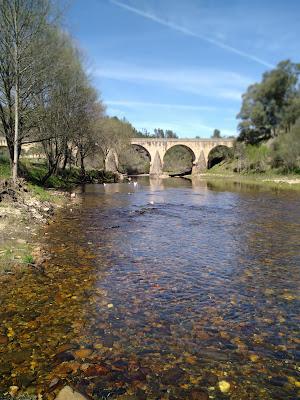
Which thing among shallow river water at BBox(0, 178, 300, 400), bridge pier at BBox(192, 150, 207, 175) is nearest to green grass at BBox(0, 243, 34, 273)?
shallow river water at BBox(0, 178, 300, 400)

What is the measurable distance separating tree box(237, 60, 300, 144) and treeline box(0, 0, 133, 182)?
5918 cm

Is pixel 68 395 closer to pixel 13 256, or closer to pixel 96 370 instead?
pixel 96 370

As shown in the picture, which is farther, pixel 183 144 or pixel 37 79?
pixel 183 144

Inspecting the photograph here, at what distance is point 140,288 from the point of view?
29.0ft

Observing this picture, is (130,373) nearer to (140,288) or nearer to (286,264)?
(140,288)

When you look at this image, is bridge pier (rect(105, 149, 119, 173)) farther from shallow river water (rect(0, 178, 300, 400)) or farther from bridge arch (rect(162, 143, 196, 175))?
shallow river water (rect(0, 178, 300, 400))

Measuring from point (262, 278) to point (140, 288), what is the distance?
3369 millimetres

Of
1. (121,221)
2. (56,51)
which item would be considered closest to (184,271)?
(121,221)

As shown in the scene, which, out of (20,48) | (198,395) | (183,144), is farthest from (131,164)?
(198,395)

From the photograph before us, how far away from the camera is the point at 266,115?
8962cm

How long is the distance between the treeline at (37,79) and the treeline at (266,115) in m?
44.3

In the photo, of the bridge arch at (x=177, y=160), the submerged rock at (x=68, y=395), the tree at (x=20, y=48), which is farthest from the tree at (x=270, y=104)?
the submerged rock at (x=68, y=395)

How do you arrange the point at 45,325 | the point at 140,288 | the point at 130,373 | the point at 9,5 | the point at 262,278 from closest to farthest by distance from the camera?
1. the point at 130,373
2. the point at 45,325
3. the point at 140,288
4. the point at 262,278
5. the point at 9,5

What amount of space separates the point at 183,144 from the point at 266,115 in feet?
101
